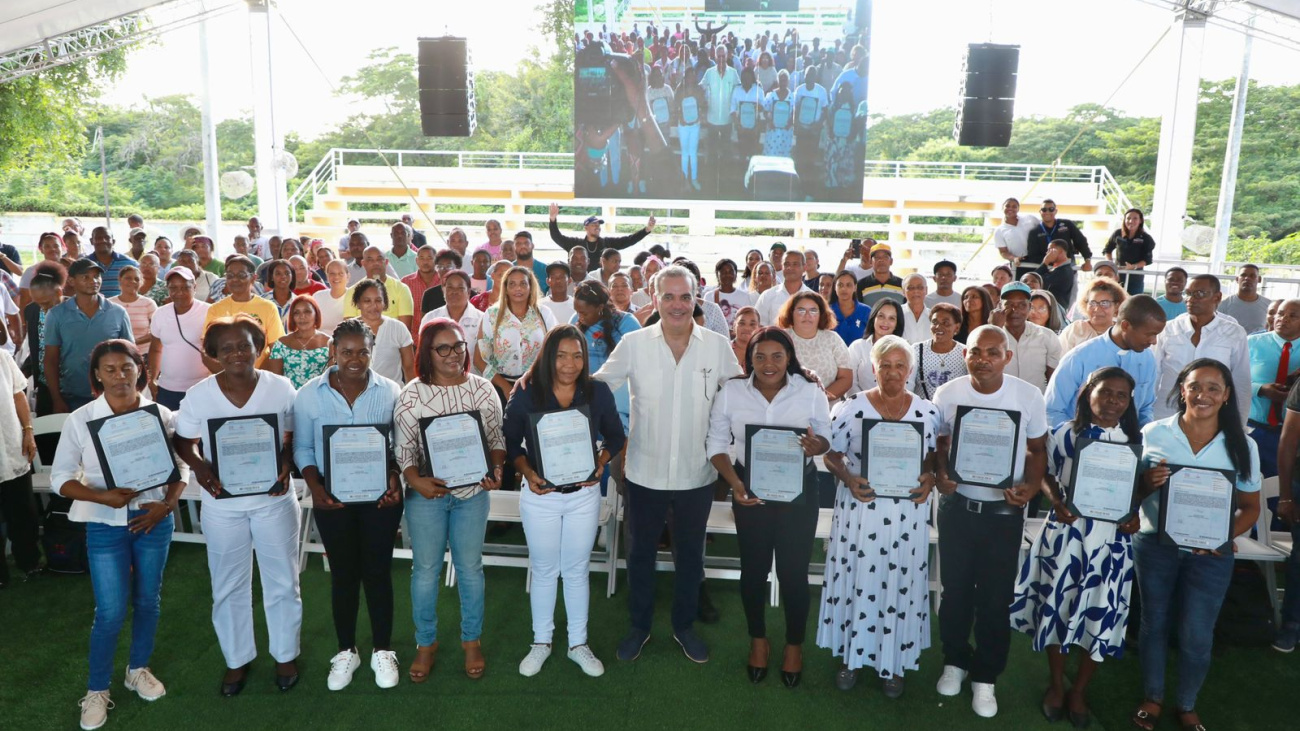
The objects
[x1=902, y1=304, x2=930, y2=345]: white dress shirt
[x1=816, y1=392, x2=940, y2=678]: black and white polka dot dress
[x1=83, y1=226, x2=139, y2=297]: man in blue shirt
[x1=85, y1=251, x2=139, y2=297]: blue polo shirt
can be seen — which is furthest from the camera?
[x1=85, y1=251, x2=139, y2=297]: blue polo shirt

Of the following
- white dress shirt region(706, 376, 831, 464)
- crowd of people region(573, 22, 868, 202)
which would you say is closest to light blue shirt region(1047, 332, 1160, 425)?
white dress shirt region(706, 376, 831, 464)

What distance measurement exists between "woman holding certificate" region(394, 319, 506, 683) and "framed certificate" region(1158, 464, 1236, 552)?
2.81 metres

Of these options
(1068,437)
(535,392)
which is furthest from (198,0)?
(1068,437)

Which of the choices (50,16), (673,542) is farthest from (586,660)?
(50,16)

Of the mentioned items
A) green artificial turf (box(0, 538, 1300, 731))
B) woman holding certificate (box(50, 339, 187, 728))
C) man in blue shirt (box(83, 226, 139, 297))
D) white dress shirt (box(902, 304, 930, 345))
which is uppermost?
man in blue shirt (box(83, 226, 139, 297))

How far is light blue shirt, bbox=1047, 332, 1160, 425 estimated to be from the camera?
3.96m

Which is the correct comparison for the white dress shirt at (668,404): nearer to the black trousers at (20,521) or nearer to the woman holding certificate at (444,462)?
the woman holding certificate at (444,462)

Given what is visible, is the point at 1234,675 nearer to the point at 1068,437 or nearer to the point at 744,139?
the point at 1068,437

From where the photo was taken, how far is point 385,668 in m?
3.90

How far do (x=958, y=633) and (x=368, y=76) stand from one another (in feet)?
119

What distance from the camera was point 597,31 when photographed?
1616 centimetres

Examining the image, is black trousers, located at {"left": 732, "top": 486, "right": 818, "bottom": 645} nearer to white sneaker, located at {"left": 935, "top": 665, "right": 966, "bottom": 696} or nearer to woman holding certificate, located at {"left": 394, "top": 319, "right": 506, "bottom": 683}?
white sneaker, located at {"left": 935, "top": 665, "right": 966, "bottom": 696}

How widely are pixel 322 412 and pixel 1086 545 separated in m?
3.31

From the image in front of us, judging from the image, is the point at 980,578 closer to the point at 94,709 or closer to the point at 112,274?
the point at 94,709
